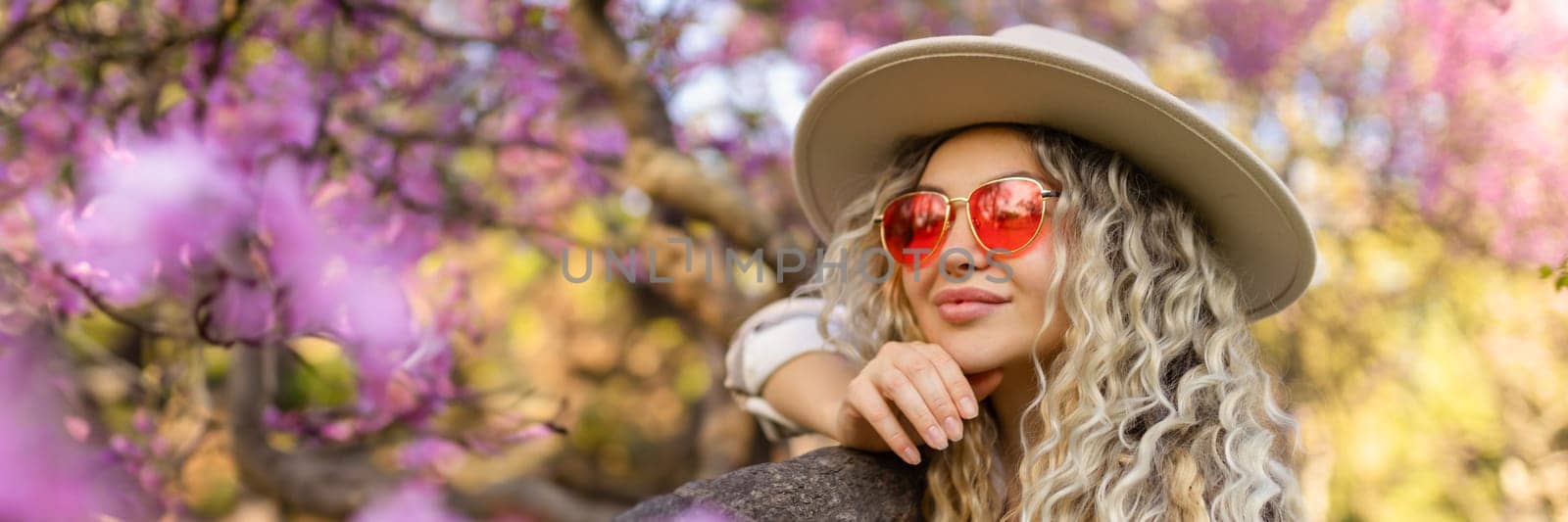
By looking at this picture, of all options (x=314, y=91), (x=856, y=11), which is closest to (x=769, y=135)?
(x=856, y=11)

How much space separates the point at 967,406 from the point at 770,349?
52cm

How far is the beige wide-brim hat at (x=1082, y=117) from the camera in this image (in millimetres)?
1441

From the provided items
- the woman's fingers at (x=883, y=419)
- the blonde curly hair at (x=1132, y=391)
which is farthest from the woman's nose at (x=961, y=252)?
the woman's fingers at (x=883, y=419)

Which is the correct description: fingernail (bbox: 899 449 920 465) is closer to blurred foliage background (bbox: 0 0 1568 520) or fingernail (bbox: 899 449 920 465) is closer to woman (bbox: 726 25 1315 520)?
woman (bbox: 726 25 1315 520)

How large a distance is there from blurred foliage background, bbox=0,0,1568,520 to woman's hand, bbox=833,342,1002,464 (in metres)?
0.52

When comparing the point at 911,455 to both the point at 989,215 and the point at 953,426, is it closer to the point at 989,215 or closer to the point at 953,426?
the point at 953,426

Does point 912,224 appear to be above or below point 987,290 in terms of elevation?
above

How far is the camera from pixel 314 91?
2.32m

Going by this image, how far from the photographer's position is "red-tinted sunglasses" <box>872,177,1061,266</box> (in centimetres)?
147

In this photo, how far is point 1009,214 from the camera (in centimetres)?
147

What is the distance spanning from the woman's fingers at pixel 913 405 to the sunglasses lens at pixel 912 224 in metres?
0.23

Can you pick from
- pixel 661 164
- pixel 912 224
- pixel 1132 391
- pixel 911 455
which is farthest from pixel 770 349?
pixel 661 164

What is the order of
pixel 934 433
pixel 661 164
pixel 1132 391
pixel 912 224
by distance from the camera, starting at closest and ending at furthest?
pixel 934 433
pixel 1132 391
pixel 912 224
pixel 661 164

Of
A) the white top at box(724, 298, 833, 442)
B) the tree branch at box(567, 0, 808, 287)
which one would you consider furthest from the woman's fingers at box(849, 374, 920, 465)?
the tree branch at box(567, 0, 808, 287)
